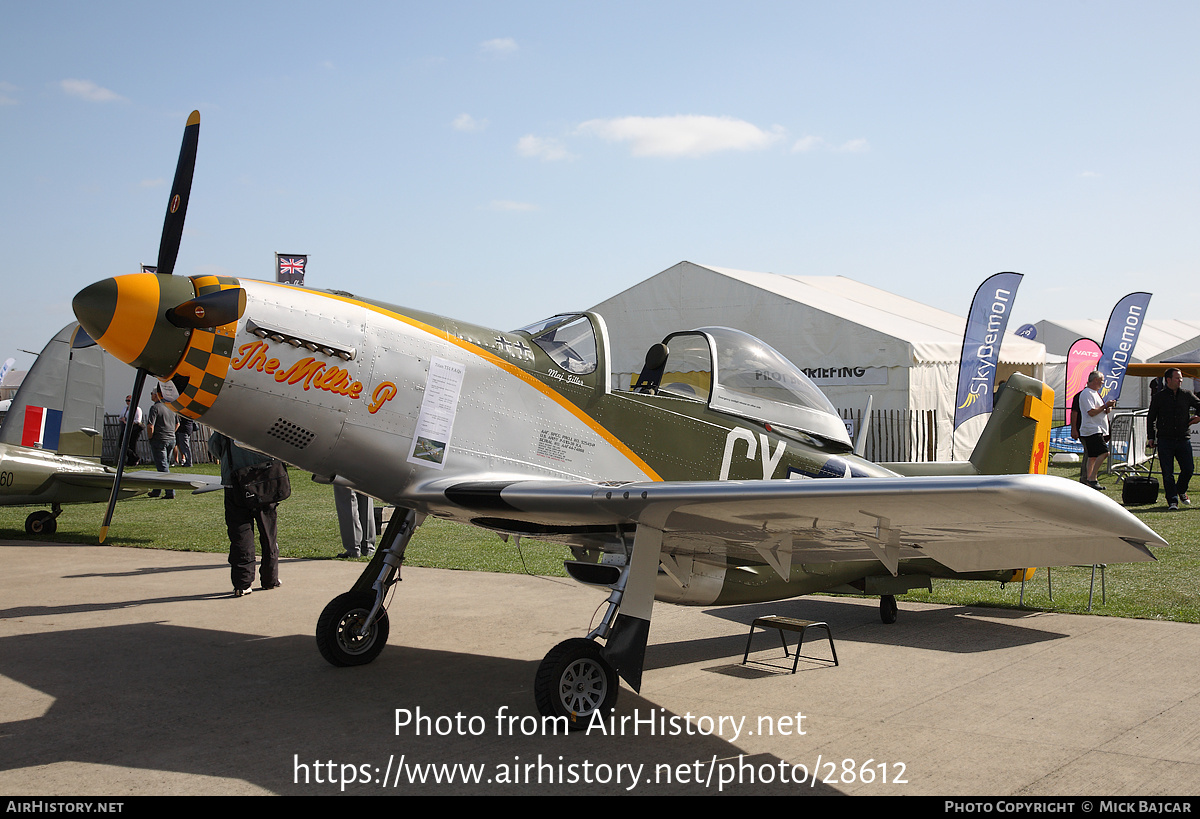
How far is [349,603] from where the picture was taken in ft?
19.9

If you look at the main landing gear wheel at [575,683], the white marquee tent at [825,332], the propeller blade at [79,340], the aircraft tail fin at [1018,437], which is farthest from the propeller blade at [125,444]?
the white marquee tent at [825,332]

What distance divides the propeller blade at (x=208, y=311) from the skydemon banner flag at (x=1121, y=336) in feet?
67.0

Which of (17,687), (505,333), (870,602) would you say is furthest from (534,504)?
(870,602)

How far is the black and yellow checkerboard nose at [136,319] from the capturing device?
4.47 meters

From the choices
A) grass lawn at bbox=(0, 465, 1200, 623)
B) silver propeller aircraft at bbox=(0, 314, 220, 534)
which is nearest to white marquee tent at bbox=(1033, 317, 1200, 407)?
grass lawn at bbox=(0, 465, 1200, 623)

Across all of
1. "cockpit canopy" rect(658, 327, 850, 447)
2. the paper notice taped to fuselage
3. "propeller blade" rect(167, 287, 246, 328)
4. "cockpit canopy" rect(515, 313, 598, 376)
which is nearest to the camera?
"propeller blade" rect(167, 287, 246, 328)

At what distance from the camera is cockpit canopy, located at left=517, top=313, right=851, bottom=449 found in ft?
18.5

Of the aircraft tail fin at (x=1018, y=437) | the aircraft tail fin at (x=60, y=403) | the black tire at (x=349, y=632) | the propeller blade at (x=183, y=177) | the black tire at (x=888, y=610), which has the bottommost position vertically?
the black tire at (x=349, y=632)

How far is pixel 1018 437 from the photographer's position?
719 centimetres

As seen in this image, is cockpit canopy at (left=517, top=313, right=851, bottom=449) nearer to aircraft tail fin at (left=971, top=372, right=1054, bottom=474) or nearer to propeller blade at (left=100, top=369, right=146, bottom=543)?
aircraft tail fin at (left=971, top=372, right=1054, bottom=474)

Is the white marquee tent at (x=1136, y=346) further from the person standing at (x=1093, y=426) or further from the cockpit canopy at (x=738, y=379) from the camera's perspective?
the cockpit canopy at (x=738, y=379)

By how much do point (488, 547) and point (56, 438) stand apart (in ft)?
22.1

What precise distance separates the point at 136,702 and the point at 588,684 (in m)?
2.67

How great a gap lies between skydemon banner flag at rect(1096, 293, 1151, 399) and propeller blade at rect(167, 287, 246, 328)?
20.4 m
